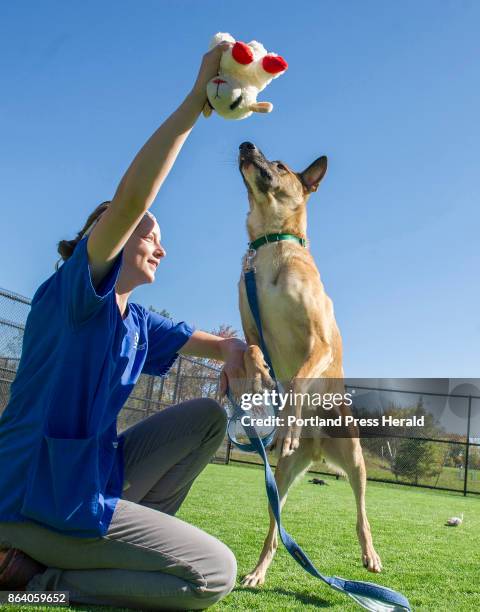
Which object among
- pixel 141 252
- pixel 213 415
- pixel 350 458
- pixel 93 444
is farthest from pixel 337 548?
pixel 141 252

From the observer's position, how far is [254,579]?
10.2 ft

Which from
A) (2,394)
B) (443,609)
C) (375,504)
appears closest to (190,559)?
(443,609)

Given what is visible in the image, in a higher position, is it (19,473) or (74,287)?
(74,287)

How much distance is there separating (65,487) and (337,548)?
9.93ft

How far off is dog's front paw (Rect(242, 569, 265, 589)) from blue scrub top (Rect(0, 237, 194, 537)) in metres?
1.21

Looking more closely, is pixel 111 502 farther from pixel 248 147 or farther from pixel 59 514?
pixel 248 147

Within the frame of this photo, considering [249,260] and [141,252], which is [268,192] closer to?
[249,260]

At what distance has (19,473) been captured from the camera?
2.02 metres

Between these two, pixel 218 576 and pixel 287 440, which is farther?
pixel 287 440

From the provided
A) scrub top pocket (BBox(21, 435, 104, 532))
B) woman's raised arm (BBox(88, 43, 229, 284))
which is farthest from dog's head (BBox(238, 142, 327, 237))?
scrub top pocket (BBox(21, 435, 104, 532))

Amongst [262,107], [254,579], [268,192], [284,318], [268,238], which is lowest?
[254,579]

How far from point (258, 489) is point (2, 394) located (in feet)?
15.4

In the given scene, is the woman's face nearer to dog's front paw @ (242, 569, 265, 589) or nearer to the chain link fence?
dog's front paw @ (242, 569, 265, 589)

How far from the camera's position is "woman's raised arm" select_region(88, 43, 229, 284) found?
1.69 m
